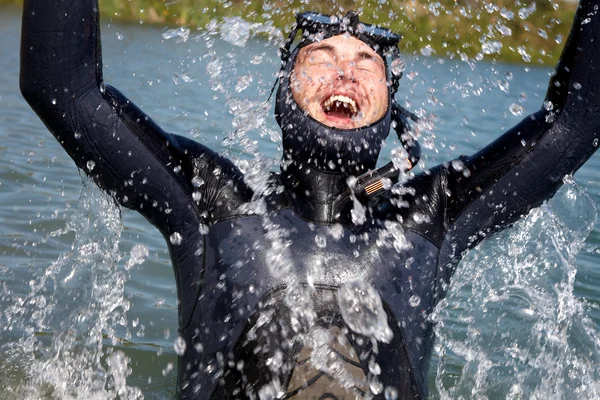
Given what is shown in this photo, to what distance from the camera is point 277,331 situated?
2.77m

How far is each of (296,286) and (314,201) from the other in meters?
0.32

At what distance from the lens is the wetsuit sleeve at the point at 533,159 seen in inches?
115

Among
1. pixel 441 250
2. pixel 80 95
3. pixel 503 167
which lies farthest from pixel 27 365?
pixel 503 167

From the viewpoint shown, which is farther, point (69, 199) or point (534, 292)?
point (69, 199)

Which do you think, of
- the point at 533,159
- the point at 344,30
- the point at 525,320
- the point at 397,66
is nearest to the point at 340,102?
the point at 344,30

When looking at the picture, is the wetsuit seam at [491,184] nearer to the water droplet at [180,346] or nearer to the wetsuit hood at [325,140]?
the wetsuit hood at [325,140]

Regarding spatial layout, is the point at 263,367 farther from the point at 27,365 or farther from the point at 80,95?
the point at 27,365

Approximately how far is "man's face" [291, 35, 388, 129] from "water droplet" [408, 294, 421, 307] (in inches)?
23.3

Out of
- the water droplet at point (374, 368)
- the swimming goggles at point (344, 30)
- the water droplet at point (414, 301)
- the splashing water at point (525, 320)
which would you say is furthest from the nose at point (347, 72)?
the splashing water at point (525, 320)

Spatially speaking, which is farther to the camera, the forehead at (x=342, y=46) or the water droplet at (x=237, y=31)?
the water droplet at (x=237, y=31)

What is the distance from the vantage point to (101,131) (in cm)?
282

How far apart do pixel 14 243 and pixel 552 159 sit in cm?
383

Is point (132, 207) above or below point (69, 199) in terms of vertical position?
above

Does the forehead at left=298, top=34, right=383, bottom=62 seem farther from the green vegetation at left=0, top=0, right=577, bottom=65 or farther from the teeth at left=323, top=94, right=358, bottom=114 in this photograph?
the green vegetation at left=0, top=0, right=577, bottom=65
